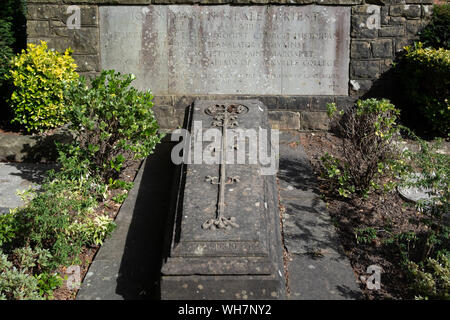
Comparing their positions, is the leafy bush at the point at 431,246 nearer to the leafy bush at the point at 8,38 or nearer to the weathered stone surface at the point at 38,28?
the weathered stone surface at the point at 38,28

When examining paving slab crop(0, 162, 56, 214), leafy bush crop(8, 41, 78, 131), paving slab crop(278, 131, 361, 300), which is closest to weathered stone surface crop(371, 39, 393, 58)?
paving slab crop(278, 131, 361, 300)

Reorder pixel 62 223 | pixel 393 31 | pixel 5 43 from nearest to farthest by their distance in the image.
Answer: pixel 62 223, pixel 393 31, pixel 5 43

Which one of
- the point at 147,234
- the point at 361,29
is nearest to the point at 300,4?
the point at 361,29

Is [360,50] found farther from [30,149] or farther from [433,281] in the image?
[30,149]

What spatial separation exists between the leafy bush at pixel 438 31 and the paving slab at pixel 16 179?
16.0 ft

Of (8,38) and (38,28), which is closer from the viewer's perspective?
(38,28)

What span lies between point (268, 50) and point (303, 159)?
5.36 feet

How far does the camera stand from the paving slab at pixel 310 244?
3.42 m

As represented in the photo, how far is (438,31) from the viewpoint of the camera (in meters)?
6.23

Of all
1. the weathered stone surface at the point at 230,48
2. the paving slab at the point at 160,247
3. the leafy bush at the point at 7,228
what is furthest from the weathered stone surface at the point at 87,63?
the leafy bush at the point at 7,228

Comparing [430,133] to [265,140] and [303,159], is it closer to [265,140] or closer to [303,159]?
[303,159]

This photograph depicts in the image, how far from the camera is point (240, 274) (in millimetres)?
3039

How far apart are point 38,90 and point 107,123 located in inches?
55.5
